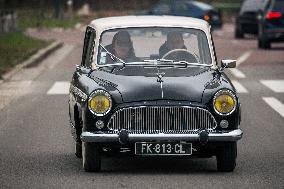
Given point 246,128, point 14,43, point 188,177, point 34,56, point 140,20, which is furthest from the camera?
point 14,43

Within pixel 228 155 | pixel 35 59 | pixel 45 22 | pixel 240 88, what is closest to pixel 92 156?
pixel 228 155

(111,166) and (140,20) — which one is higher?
(140,20)

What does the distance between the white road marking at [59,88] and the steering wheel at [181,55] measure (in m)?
9.07

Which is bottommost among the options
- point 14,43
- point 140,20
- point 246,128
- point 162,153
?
point 14,43

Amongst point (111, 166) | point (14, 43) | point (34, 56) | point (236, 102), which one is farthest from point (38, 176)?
point (14, 43)

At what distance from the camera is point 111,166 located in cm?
1238

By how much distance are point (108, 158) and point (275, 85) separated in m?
11.0

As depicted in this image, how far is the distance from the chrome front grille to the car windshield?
135 centimetres

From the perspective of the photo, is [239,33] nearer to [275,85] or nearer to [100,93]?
[275,85]

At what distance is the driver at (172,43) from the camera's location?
43.0ft

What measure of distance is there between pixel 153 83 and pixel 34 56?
1987cm

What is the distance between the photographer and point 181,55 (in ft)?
42.9

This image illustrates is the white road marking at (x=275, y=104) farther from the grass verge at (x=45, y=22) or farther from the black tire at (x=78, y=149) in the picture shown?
the grass verge at (x=45, y=22)

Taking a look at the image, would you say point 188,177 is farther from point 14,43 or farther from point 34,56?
point 14,43
